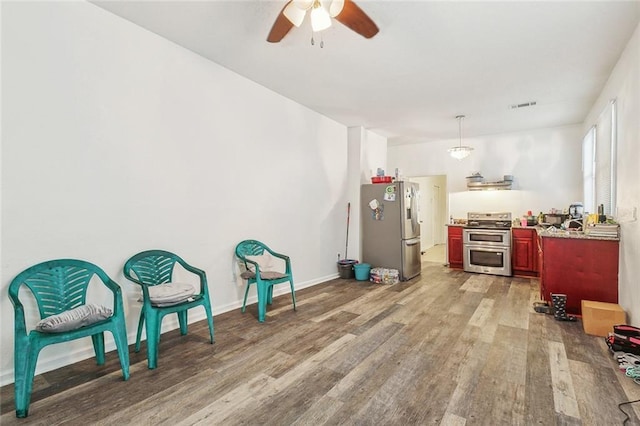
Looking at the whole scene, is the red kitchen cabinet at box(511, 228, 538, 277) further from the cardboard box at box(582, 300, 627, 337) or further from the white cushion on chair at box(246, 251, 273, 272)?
the white cushion on chair at box(246, 251, 273, 272)

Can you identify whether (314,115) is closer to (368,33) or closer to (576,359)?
(368,33)

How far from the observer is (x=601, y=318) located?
302 cm

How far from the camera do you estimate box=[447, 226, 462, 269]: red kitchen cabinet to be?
20.9 ft

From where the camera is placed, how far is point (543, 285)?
151 inches

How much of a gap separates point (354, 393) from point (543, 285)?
9.94 ft

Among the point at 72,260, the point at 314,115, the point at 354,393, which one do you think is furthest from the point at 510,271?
the point at 72,260

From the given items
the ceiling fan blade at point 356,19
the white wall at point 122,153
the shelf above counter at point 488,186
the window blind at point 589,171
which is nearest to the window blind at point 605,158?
the window blind at point 589,171

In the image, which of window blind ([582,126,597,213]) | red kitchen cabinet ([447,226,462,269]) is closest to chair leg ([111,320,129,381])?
red kitchen cabinet ([447,226,462,269])

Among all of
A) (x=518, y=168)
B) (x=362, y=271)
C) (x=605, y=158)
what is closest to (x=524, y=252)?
(x=518, y=168)

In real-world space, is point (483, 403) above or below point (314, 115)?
below

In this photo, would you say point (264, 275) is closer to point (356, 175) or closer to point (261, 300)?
point (261, 300)

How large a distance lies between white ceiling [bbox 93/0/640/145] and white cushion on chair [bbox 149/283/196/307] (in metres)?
2.28

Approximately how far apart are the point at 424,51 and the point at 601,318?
3063 mm

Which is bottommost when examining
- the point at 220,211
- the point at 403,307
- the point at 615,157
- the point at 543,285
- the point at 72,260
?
the point at 403,307
